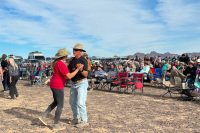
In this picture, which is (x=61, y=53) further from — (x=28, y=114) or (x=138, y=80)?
(x=138, y=80)

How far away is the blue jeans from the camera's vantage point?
730 cm

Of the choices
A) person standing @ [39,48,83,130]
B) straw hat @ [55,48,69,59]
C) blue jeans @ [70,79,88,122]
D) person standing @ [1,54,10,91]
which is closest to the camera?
person standing @ [39,48,83,130]

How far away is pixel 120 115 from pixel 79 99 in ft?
5.77

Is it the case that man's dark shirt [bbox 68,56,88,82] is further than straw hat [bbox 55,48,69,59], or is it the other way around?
man's dark shirt [bbox 68,56,88,82]

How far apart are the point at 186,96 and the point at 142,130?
5682 millimetres

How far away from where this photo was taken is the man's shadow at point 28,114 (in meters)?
8.04

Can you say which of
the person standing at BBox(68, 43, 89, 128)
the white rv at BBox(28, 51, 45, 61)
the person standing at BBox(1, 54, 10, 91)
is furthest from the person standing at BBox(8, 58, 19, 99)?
the white rv at BBox(28, 51, 45, 61)

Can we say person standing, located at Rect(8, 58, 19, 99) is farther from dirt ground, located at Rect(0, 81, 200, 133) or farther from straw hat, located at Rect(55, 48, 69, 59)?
straw hat, located at Rect(55, 48, 69, 59)

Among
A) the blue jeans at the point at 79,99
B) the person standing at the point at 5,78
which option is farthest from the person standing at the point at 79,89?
the person standing at the point at 5,78

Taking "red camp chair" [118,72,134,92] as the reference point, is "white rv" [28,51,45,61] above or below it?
above

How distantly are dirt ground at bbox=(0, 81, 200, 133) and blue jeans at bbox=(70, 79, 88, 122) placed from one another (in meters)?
0.31

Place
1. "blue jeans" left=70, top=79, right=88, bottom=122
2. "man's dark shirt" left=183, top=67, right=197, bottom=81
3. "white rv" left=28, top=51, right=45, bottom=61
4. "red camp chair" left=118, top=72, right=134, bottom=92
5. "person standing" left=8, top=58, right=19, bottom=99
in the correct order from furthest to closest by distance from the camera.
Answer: "white rv" left=28, top=51, right=45, bottom=61, "man's dark shirt" left=183, top=67, right=197, bottom=81, "red camp chair" left=118, top=72, right=134, bottom=92, "person standing" left=8, top=58, right=19, bottom=99, "blue jeans" left=70, top=79, right=88, bottom=122

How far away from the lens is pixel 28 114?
8.94 meters

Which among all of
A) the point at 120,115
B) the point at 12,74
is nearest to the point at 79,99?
the point at 120,115
